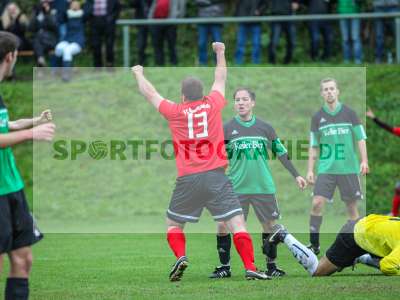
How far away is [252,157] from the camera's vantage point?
12516 millimetres

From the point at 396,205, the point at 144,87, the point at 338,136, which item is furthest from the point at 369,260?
the point at 396,205

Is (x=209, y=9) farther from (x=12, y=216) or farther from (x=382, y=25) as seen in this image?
(x=12, y=216)

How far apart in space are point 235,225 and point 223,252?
2.70 feet

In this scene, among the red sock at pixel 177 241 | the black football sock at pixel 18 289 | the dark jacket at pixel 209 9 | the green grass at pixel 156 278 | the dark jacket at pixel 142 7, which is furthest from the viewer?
the dark jacket at pixel 142 7

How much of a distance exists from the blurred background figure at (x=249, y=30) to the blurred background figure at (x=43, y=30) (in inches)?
180

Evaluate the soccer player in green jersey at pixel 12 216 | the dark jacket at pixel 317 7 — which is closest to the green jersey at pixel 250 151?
the soccer player in green jersey at pixel 12 216

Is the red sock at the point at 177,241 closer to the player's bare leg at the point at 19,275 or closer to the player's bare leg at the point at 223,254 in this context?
the player's bare leg at the point at 223,254

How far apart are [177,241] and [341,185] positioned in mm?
4299

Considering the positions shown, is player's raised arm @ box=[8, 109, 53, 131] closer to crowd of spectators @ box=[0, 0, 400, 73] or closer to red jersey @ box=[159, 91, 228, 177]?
red jersey @ box=[159, 91, 228, 177]

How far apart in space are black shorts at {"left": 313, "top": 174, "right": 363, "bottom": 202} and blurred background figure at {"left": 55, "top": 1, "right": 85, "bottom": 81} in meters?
11.2

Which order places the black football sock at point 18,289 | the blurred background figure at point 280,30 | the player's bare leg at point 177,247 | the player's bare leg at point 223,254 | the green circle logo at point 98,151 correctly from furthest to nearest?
the blurred background figure at point 280,30 → the green circle logo at point 98,151 → the player's bare leg at point 223,254 → the player's bare leg at point 177,247 → the black football sock at point 18,289

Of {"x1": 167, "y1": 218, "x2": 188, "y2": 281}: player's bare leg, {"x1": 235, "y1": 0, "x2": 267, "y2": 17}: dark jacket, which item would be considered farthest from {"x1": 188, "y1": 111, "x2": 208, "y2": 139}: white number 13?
{"x1": 235, "y1": 0, "x2": 267, "y2": 17}: dark jacket

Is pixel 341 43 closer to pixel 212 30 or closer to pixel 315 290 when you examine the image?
pixel 212 30

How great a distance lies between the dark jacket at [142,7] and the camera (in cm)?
2520
